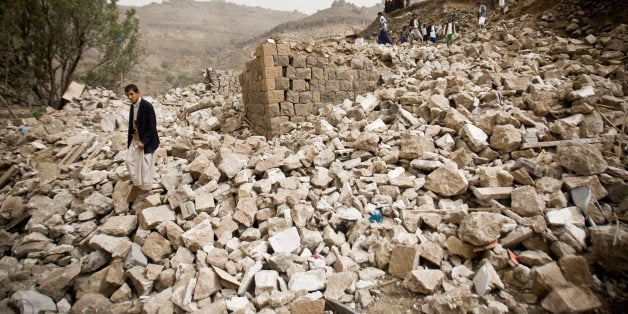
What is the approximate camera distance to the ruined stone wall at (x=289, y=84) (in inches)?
228

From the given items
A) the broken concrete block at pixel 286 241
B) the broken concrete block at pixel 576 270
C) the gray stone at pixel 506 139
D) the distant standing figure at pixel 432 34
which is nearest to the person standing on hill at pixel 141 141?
the broken concrete block at pixel 286 241

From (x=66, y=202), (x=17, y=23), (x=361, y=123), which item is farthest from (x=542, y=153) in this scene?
(x=17, y=23)

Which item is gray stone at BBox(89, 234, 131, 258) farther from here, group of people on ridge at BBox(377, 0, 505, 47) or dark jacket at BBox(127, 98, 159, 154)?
group of people on ridge at BBox(377, 0, 505, 47)

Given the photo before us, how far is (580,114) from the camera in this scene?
403 cm

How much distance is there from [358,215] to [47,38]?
12.2 m

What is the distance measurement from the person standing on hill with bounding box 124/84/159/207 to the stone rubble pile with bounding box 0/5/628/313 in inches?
12.6

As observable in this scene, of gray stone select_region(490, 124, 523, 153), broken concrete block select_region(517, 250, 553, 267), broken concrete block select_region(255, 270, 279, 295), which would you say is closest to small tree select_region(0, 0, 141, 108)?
broken concrete block select_region(255, 270, 279, 295)

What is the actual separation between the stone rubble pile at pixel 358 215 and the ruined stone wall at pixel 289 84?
2.99 feet

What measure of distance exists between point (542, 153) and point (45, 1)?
13.7 metres

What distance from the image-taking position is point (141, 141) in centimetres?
362

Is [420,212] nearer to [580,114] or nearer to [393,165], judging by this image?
[393,165]

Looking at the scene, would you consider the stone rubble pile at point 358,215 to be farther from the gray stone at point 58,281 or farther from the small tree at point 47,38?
the small tree at point 47,38

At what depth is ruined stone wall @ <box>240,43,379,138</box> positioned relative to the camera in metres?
5.79

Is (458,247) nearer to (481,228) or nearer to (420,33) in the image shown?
(481,228)
